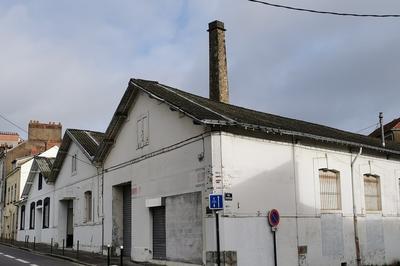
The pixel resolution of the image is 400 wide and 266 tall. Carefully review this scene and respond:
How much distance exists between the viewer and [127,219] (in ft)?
76.3

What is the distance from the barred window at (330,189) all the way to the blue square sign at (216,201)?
5.88 metres

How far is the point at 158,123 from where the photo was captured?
19891 millimetres

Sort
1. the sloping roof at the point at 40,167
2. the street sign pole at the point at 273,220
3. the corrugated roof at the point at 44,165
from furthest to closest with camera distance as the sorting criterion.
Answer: the sloping roof at the point at 40,167
the corrugated roof at the point at 44,165
the street sign pole at the point at 273,220

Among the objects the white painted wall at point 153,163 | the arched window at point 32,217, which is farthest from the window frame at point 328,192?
the arched window at point 32,217

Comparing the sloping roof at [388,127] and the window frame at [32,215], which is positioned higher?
the sloping roof at [388,127]

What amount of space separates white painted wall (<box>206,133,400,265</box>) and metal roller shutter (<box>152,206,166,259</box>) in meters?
3.54

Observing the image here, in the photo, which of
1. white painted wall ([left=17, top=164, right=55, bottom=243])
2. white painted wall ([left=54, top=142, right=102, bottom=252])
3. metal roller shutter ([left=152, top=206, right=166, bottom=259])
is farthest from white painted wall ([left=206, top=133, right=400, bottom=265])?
white painted wall ([left=17, top=164, right=55, bottom=243])

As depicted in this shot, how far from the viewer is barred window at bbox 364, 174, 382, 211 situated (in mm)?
21766

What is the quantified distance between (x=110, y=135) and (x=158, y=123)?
466cm

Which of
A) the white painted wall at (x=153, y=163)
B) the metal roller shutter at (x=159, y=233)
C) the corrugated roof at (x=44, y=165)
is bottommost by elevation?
the metal roller shutter at (x=159, y=233)

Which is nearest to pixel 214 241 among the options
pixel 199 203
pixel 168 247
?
pixel 199 203

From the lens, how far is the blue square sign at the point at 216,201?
14992mm

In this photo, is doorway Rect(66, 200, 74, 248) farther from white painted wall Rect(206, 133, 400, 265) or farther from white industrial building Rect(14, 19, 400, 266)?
white painted wall Rect(206, 133, 400, 265)

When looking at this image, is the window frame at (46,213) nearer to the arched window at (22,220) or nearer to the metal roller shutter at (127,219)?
the arched window at (22,220)
